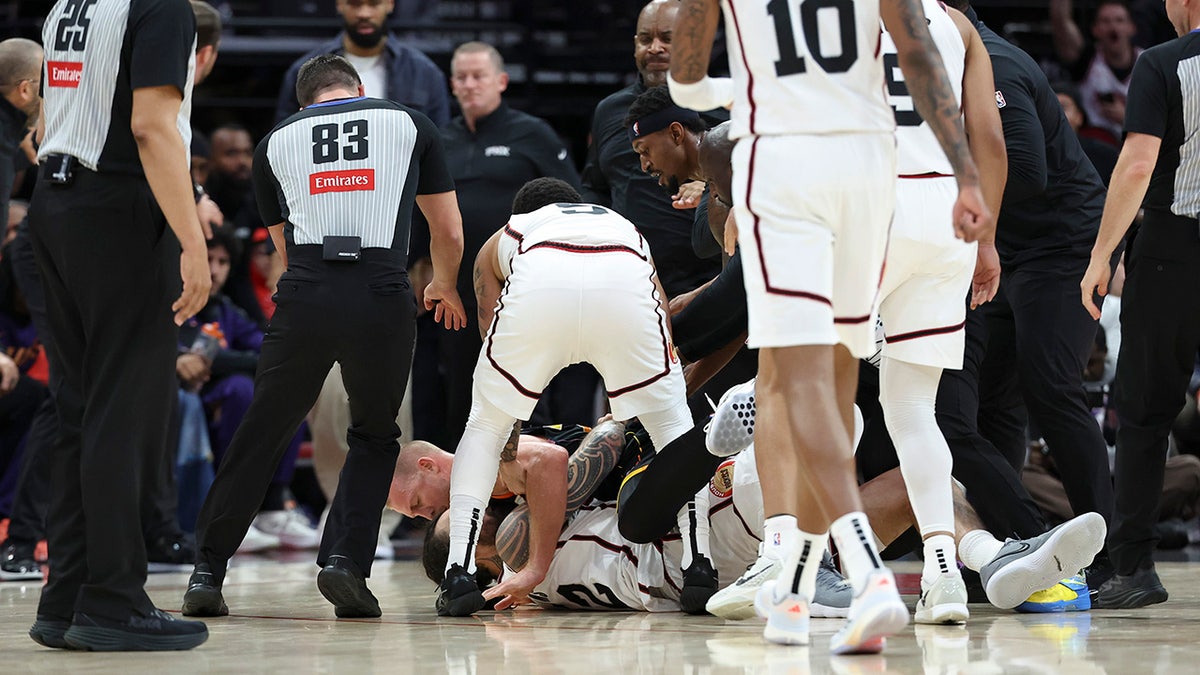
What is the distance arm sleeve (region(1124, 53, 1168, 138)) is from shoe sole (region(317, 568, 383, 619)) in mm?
2881

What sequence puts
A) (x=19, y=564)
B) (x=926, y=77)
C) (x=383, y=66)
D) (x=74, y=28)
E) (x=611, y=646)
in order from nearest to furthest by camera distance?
(x=926, y=77)
(x=611, y=646)
(x=74, y=28)
(x=19, y=564)
(x=383, y=66)

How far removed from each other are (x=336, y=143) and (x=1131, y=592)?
2.98m

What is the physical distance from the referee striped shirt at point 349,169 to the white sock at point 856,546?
2.15 meters

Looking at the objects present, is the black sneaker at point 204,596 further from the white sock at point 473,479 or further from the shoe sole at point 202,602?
the white sock at point 473,479

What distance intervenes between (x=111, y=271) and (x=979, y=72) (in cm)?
248

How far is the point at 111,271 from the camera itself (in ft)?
12.5

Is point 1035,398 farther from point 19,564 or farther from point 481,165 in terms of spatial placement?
point 19,564

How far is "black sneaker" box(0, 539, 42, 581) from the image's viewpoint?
6.50 meters

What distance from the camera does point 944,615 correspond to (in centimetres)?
404

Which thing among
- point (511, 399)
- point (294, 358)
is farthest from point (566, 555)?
point (294, 358)

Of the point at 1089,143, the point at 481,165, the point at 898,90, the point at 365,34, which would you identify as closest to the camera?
the point at 898,90

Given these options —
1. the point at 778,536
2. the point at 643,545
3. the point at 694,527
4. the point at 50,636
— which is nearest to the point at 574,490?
the point at 643,545

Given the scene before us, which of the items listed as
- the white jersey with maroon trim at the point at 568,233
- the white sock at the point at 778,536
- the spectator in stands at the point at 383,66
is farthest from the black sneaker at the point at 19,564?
the white sock at the point at 778,536

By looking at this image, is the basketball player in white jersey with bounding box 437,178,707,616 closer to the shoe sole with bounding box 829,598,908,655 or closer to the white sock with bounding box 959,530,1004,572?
the white sock with bounding box 959,530,1004,572
